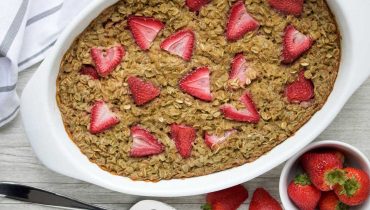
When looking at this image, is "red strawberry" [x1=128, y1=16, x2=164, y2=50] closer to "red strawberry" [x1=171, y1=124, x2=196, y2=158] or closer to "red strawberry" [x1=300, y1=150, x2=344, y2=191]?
"red strawberry" [x1=171, y1=124, x2=196, y2=158]

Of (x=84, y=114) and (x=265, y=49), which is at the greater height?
(x=265, y=49)

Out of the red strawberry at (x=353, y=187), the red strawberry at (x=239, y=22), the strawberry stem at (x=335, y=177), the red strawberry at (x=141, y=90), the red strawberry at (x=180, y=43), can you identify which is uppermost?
the red strawberry at (x=239, y=22)

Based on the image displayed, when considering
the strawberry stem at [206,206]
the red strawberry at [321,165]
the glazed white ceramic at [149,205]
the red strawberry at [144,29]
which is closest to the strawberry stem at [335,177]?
the red strawberry at [321,165]

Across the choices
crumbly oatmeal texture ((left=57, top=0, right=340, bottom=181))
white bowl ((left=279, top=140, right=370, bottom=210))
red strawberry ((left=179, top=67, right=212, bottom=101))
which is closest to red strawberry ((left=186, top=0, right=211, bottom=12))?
crumbly oatmeal texture ((left=57, top=0, right=340, bottom=181))

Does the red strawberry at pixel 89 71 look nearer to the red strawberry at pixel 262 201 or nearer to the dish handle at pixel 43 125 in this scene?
the dish handle at pixel 43 125

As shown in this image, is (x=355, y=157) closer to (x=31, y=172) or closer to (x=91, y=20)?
(x=91, y=20)

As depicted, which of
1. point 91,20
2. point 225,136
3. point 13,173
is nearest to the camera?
point 91,20

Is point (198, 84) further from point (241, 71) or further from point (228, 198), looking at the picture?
point (228, 198)

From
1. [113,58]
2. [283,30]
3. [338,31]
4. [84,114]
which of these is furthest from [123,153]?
[338,31]
